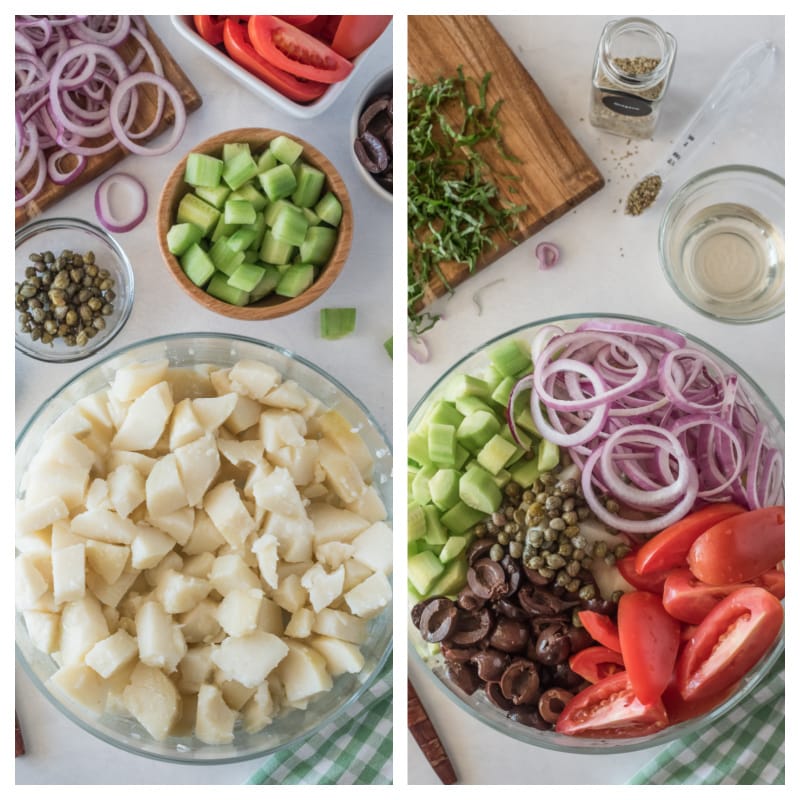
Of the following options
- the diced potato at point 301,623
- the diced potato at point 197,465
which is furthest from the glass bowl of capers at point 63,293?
the diced potato at point 301,623

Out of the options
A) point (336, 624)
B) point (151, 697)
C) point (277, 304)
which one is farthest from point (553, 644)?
point (277, 304)

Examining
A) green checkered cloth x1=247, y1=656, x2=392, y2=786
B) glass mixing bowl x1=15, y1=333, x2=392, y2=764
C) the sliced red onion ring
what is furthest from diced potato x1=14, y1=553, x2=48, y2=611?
the sliced red onion ring

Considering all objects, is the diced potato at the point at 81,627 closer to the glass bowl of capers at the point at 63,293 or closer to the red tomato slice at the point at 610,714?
the glass bowl of capers at the point at 63,293

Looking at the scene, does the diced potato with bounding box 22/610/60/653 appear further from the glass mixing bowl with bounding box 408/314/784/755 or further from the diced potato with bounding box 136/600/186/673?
the glass mixing bowl with bounding box 408/314/784/755

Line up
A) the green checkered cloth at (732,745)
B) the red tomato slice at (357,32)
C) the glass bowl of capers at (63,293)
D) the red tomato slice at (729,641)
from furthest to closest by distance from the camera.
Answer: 1. the glass bowl of capers at (63,293)
2. the green checkered cloth at (732,745)
3. the red tomato slice at (357,32)
4. the red tomato slice at (729,641)

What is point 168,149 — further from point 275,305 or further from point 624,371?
point 624,371

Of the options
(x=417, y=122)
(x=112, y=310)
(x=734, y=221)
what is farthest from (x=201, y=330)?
(x=734, y=221)

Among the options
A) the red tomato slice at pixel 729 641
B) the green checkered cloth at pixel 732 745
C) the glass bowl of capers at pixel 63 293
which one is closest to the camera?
the red tomato slice at pixel 729 641
